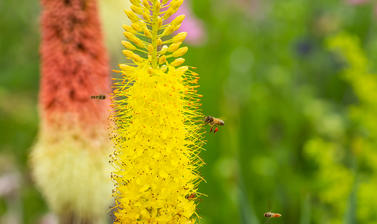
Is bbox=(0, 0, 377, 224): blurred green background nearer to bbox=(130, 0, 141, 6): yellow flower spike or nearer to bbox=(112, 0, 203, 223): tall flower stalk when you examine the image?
bbox=(112, 0, 203, 223): tall flower stalk

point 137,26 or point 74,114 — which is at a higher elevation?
point 137,26

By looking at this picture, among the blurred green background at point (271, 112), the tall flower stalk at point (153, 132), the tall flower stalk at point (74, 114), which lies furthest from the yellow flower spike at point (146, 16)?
the blurred green background at point (271, 112)

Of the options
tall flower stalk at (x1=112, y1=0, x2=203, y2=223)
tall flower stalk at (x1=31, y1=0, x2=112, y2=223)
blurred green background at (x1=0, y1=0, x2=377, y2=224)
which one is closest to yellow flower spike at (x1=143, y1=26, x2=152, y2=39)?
tall flower stalk at (x1=112, y1=0, x2=203, y2=223)

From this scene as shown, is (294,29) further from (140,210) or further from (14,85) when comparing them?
(140,210)

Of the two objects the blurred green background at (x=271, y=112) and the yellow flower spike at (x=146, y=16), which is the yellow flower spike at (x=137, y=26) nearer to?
the yellow flower spike at (x=146, y=16)

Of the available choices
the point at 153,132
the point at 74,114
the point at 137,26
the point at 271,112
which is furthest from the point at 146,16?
the point at 271,112

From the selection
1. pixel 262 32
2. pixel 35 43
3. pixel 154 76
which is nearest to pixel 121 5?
pixel 154 76

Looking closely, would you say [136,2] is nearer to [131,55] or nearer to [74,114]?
[131,55]
